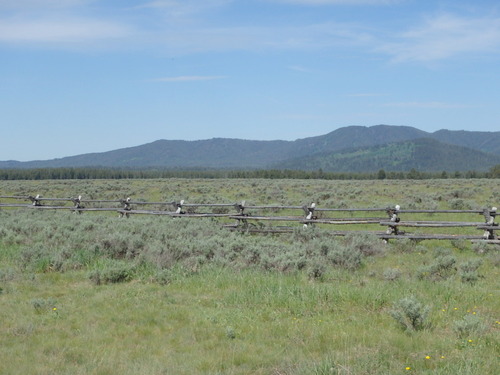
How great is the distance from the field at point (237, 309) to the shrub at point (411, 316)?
0.02m

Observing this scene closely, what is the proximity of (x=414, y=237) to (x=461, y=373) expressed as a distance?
10.4 meters

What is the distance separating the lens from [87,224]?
1583cm

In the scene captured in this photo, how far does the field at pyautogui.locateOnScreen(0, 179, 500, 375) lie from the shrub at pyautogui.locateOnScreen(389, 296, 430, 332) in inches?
0.6

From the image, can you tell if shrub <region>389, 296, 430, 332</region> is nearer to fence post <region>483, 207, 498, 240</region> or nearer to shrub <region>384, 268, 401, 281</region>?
shrub <region>384, 268, 401, 281</region>

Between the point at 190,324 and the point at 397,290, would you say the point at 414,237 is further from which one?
the point at 190,324

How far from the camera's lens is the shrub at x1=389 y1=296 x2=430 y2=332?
619 centimetres

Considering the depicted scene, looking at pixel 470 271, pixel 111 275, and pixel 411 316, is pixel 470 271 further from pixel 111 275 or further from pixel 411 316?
pixel 111 275

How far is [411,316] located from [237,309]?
2.55 m

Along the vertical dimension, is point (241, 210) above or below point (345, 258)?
above

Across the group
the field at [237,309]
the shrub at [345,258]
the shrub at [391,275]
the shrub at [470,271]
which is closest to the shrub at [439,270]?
the field at [237,309]

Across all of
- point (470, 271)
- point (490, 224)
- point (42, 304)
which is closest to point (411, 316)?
point (470, 271)

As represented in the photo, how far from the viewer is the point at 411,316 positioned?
20.4 feet

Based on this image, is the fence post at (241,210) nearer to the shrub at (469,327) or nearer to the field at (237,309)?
the field at (237,309)

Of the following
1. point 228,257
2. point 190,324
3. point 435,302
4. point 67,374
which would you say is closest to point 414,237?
point 228,257
